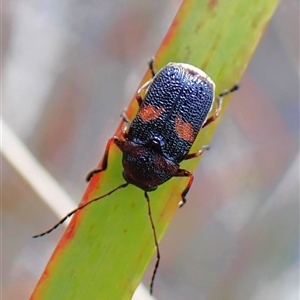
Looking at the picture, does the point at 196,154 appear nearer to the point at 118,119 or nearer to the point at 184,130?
the point at 184,130

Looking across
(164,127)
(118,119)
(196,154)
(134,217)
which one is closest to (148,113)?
(164,127)

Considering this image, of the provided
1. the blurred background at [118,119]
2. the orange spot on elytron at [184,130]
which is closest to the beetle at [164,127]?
the orange spot on elytron at [184,130]

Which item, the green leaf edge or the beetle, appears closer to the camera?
the green leaf edge

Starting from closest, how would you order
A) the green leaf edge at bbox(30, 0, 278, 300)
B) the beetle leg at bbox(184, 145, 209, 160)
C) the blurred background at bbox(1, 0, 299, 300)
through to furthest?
1. the green leaf edge at bbox(30, 0, 278, 300)
2. the beetle leg at bbox(184, 145, 209, 160)
3. the blurred background at bbox(1, 0, 299, 300)

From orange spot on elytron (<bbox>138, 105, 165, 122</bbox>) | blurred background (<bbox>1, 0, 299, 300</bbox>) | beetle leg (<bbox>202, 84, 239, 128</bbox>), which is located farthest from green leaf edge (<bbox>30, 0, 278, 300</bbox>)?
blurred background (<bbox>1, 0, 299, 300</bbox>)

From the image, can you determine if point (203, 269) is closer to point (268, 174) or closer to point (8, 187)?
point (268, 174)

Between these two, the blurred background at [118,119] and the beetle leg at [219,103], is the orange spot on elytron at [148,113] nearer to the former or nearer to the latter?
the beetle leg at [219,103]

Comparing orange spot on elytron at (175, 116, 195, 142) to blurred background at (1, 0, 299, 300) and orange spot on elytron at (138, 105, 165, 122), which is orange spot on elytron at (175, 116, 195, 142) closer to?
orange spot on elytron at (138, 105, 165, 122)
